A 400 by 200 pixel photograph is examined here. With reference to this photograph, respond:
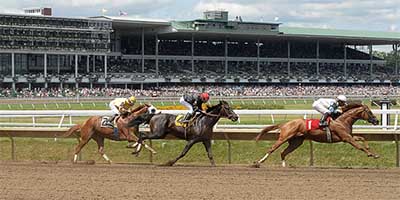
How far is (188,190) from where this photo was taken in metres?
9.23

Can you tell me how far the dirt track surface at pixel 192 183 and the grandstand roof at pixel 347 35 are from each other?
6124 cm

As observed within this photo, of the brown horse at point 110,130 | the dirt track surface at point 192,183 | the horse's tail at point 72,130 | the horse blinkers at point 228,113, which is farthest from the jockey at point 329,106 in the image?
the horse's tail at point 72,130

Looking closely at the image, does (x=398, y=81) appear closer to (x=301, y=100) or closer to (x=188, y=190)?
(x=301, y=100)

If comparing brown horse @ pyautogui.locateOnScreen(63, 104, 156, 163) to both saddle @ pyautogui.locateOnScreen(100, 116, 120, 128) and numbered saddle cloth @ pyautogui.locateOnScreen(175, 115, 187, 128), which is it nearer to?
saddle @ pyautogui.locateOnScreen(100, 116, 120, 128)

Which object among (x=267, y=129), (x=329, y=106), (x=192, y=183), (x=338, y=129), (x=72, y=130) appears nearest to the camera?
(x=192, y=183)

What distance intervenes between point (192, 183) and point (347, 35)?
6847cm

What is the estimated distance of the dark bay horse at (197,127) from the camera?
12594 mm

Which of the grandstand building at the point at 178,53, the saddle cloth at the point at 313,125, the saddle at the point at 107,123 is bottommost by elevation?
the saddle at the point at 107,123

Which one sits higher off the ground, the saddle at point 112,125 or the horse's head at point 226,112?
the horse's head at point 226,112

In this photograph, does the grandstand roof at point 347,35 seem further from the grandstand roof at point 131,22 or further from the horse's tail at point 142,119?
the horse's tail at point 142,119

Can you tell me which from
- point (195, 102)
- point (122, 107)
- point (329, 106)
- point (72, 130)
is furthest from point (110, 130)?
point (329, 106)

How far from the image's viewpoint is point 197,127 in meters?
12.6

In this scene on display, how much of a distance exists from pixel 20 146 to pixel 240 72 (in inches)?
2146

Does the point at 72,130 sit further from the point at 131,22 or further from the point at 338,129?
the point at 131,22
